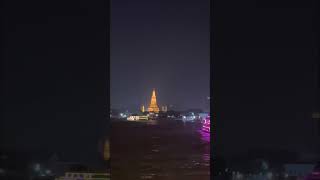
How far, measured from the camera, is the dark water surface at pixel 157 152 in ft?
10.7

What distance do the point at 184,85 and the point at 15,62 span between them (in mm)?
1159

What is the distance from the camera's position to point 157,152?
10.8 ft

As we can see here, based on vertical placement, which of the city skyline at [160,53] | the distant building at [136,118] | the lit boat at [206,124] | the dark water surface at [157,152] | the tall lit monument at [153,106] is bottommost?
the dark water surface at [157,152]

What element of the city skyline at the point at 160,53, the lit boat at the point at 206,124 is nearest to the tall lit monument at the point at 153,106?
the city skyline at the point at 160,53

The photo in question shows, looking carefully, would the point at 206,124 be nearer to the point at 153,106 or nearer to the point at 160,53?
the point at 153,106

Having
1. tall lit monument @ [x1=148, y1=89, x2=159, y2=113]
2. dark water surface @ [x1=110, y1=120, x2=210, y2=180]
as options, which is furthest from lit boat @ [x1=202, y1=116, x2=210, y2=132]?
tall lit monument @ [x1=148, y1=89, x2=159, y2=113]

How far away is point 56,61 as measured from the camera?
3336mm

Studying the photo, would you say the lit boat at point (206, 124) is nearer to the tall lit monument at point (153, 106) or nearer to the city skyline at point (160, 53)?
the city skyline at point (160, 53)

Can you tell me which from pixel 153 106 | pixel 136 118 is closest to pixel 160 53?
pixel 153 106

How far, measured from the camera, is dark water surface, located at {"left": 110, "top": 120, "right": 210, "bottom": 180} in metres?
3.26
